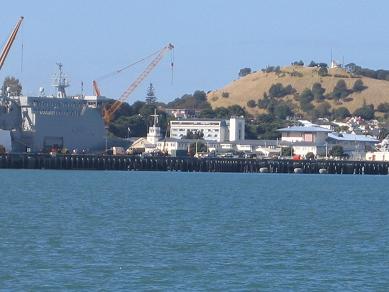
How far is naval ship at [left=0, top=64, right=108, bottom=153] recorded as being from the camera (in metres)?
164

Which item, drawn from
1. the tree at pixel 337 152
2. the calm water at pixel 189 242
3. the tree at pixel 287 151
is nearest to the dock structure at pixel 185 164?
the tree at pixel 337 152

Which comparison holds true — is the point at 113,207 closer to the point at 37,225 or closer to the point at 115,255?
the point at 37,225

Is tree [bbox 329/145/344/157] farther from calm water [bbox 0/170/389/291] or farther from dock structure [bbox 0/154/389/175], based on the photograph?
calm water [bbox 0/170/389/291]

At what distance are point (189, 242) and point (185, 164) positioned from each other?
99.6m

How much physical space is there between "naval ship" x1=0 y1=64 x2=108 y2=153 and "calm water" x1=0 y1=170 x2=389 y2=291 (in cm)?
7686

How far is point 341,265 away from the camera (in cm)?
4372

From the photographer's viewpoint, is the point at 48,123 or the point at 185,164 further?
the point at 48,123

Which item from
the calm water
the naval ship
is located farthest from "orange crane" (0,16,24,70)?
the calm water

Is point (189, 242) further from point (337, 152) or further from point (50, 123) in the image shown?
point (337, 152)

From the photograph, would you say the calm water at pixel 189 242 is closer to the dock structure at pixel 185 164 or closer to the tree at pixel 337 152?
the dock structure at pixel 185 164

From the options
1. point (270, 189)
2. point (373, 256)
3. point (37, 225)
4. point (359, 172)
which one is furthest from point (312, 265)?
point (359, 172)

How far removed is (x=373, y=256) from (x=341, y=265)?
3.14 m

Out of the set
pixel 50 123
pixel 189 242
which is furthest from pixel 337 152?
pixel 189 242

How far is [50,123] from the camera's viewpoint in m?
166
